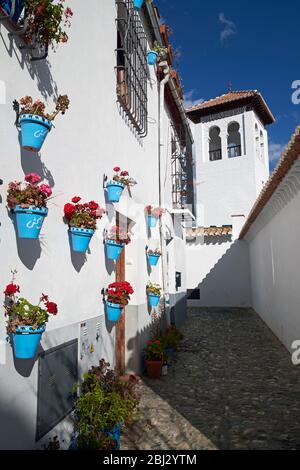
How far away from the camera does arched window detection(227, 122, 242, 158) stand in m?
22.1

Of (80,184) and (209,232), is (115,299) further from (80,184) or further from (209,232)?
(209,232)

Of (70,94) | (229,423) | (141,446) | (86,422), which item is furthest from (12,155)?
(229,423)

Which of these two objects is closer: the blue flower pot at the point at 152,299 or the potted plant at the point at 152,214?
the blue flower pot at the point at 152,299

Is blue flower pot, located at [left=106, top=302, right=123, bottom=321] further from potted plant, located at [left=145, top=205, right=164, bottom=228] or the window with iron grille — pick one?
the window with iron grille

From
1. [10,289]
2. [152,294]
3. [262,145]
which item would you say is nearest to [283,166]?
[152,294]

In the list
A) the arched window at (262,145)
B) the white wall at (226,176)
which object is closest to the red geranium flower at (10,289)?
the white wall at (226,176)

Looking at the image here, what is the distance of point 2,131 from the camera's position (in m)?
2.79

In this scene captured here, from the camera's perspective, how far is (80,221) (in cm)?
382

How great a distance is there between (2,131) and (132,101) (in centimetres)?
435

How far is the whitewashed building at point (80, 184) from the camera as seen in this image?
2.88 m

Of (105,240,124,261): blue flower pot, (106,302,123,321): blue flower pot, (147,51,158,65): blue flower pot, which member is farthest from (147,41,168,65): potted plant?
(106,302,123,321): blue flower pot

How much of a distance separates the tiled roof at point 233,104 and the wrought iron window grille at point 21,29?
65.2ft

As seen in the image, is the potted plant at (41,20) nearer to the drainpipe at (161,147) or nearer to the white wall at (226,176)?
the drainpipe at (161,147)

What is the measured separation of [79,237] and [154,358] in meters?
3.65
